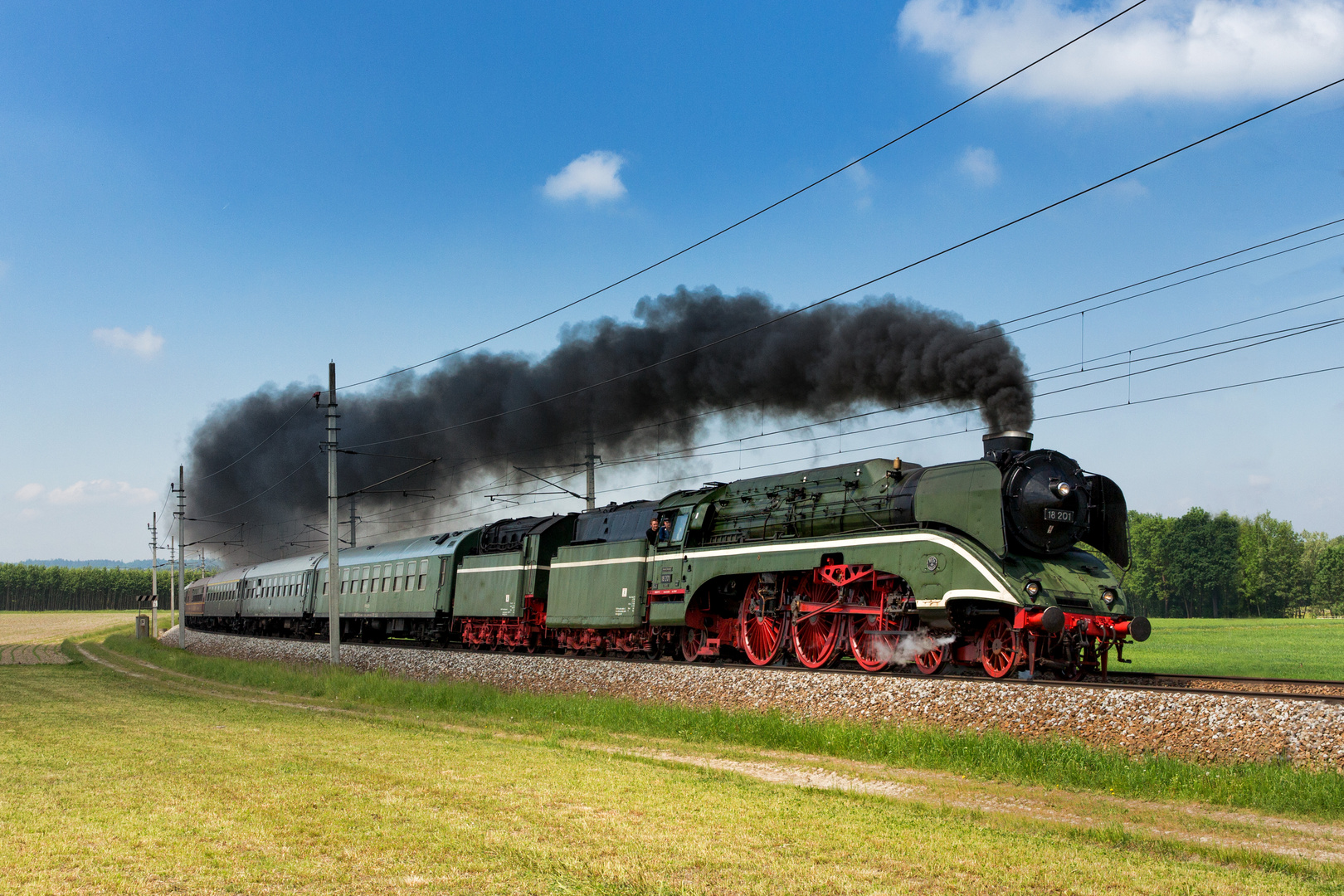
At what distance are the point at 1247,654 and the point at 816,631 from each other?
26131 millimetres

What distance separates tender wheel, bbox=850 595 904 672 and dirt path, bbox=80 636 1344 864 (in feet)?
10.6

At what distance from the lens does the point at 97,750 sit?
11.0 metres

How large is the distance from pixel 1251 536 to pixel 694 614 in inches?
4124

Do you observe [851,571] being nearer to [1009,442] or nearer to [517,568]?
[1009,442]

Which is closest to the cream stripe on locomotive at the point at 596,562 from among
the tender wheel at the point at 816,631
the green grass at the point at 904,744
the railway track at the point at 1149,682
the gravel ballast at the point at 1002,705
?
the gravel ballast at the point at 1002,705

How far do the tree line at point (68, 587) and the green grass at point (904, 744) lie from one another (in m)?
139

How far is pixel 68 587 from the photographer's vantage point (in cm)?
14638

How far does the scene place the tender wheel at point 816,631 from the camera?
16.6m

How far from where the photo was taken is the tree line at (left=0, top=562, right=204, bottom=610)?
143000 millimetres

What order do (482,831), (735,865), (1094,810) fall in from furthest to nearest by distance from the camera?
1. (1094,810)
2. (482,831)
3. (735,865)

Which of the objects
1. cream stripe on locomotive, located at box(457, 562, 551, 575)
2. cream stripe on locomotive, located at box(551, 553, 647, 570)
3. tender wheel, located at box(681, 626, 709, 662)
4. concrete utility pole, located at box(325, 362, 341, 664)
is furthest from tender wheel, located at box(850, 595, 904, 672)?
concrete utility pole, located at box(325, 362, 341, 664)

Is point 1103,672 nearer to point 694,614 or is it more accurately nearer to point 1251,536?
point 694,614

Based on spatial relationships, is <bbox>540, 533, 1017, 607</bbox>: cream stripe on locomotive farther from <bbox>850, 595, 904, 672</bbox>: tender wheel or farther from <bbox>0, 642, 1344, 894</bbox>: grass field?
<bbox>0, 642, 1344, 894</bbox>: grass field

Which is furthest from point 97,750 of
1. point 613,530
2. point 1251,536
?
point 1251,536
